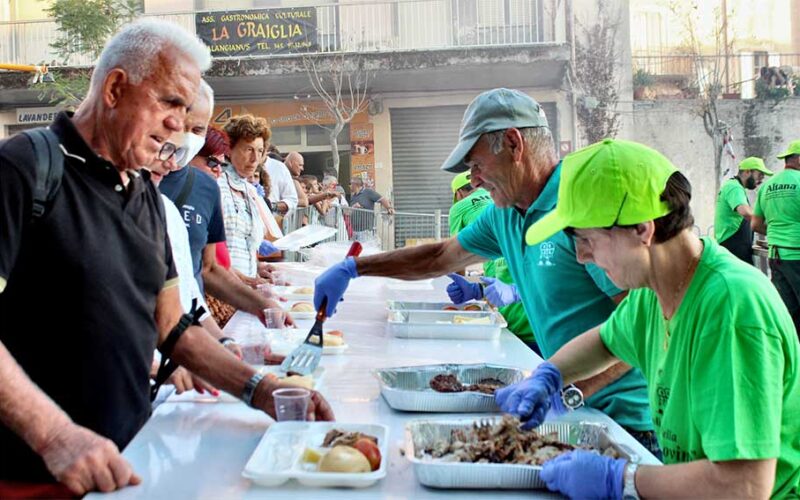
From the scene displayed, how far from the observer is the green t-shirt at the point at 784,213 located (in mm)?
7910

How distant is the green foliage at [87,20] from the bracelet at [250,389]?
12.2 metres

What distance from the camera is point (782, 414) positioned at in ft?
5.43

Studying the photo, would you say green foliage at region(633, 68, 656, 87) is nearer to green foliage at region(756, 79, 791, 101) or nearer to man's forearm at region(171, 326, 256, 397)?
green foliage at region(756, 79, 791, 101)

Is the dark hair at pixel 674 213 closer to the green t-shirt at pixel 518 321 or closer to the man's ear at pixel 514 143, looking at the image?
the man's ear at pixel 514 143

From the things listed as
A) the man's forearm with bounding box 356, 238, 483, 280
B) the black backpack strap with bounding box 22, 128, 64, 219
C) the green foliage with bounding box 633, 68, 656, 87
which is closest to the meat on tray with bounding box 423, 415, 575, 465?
the black backpack strap with bounding box 22, 128, 64, 219

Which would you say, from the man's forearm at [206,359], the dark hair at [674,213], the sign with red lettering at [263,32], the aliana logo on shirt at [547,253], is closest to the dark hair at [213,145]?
the man's forearm at [206,359]

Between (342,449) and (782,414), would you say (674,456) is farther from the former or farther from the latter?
(342,449)

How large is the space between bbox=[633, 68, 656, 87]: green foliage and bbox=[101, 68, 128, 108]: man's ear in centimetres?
1562

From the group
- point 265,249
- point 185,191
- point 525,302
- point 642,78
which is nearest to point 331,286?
point 525,302

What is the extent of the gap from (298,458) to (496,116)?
164 cm

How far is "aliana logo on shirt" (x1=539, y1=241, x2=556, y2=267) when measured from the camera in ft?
8.91

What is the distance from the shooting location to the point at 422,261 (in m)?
3.90

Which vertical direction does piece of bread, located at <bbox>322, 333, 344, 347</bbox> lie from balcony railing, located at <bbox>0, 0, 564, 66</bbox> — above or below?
below

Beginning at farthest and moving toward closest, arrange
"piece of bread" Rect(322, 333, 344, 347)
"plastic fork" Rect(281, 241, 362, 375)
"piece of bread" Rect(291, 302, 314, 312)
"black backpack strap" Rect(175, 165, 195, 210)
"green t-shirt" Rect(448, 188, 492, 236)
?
1. "green t-shirt" Rect(448, 188, 492, 236)
2. "piece of bread" Rect(291, 302, 314, 312)
3. "black backpack strap" Rect(175, 165, 195, 210)
4. "piece of bread" Rect(322, 333, 344, 347)
5. "plastic fork" Rect(281, 241, 362, 375)
